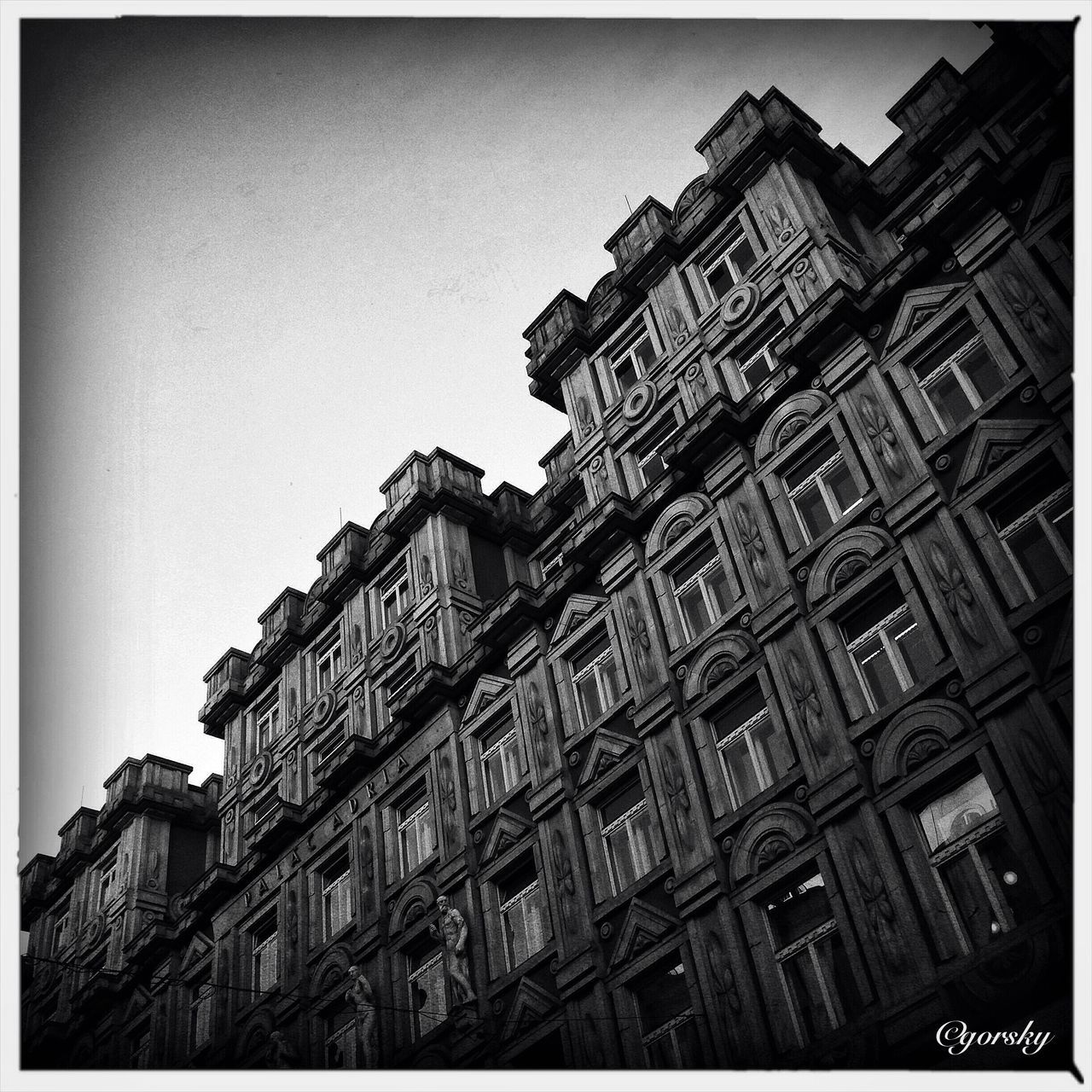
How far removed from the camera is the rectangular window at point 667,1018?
82.3 feet

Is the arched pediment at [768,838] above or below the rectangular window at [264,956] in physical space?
below

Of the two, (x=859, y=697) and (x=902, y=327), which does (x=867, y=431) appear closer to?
(x=902, y=327)

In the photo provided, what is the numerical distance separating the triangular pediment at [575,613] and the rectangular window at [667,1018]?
9.63 m

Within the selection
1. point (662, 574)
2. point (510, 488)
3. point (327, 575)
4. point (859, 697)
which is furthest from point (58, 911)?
point (859, 697)

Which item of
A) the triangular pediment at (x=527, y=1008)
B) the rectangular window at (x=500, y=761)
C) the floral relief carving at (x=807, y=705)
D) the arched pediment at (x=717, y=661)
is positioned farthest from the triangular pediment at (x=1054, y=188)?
the triangular pediment at (x=527, y=1008)

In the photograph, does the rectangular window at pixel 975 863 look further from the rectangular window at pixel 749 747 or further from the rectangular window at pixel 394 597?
the rectangular window at pixel 394 597

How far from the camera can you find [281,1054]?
34281mm

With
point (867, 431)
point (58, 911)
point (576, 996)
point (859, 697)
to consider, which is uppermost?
point (58, 911)

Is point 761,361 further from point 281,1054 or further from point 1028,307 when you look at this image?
point 281,1054

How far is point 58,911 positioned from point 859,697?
39.7m

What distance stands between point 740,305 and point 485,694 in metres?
12.3

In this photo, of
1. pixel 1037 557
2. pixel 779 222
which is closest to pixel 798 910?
pixel 1037 557

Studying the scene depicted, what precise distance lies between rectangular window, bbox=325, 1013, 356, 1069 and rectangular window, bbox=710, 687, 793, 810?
12870mm

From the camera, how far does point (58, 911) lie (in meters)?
53.3
